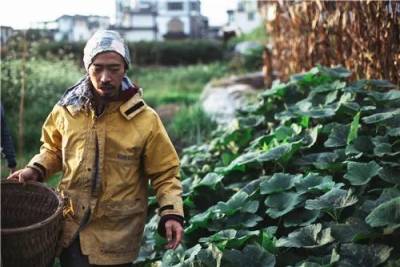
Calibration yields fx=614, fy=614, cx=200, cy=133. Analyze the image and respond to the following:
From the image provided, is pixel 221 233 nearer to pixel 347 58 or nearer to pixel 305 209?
pixel 305 209

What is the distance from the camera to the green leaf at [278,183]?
3.29m

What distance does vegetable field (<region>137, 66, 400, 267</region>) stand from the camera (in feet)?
8.86

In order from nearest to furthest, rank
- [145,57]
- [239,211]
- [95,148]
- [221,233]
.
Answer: [95,148] < [221,233] < [239,211] < [145,57]

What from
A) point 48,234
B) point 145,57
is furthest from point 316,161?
point 145,57

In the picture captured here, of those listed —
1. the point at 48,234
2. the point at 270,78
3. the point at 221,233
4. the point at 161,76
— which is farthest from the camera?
the point at 161,76

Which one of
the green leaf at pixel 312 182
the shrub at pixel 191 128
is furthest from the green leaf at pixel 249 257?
the shrub at pixel 191 128

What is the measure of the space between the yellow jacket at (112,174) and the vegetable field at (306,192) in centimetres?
37

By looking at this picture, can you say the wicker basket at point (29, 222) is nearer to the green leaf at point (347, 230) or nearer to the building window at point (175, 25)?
the green leaf at point (347, 230)

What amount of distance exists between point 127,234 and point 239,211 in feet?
2.70

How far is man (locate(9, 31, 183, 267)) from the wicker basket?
8 centimetres

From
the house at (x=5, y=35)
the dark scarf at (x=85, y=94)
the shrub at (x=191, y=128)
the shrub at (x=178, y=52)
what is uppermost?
the dark scarf at (x=85, y=94)

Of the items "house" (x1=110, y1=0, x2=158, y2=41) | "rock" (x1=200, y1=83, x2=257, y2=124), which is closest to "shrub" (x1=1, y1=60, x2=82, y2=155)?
"rock" (x1=200, y1=83, x2=257, y2=124)

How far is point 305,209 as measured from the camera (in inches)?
123

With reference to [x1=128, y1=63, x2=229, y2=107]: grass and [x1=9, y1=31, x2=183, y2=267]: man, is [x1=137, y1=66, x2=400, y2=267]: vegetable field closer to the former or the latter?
[x1=9, y1=31, x2=183, y2=267]: man
